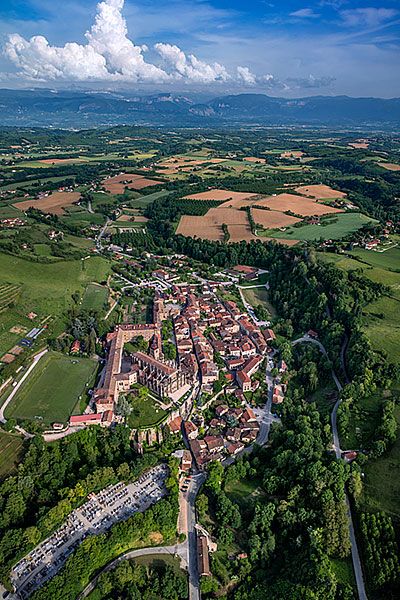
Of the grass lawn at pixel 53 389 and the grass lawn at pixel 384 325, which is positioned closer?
the grass lawn at pixel 53 389

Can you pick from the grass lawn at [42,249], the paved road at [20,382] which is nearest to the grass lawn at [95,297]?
→ the paved road at [20,382]

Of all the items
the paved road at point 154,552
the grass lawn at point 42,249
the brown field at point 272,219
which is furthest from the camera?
the brown field at point 272,219

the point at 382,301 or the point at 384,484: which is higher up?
the point at 382,301

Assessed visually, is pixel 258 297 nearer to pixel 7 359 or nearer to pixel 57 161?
pixel 7 359

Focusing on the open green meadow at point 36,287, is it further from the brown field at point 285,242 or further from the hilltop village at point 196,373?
the brown field at point 285,242

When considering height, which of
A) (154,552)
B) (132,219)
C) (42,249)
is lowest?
(154,552)

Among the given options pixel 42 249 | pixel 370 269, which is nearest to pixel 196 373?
pixel 370 269

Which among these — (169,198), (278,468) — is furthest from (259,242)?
(278,468)

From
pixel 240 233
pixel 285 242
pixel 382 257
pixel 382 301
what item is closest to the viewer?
pixel 382 301
